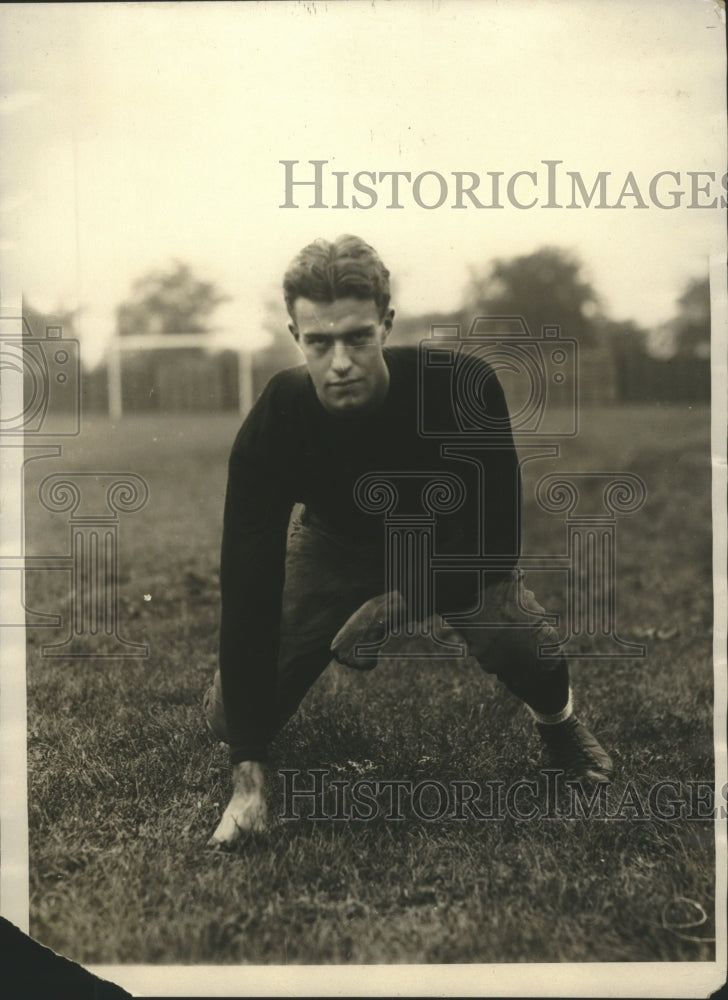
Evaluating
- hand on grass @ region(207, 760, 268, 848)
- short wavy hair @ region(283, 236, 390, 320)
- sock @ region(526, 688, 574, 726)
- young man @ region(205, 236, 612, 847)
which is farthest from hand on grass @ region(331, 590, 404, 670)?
short wavy hair @ region(283, 236, 390, 320)

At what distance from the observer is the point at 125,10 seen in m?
2.88

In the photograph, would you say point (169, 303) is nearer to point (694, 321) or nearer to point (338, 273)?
point (338, 273)

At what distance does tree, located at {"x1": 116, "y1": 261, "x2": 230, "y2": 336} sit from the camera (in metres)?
2.88

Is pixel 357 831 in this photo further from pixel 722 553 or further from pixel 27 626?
pixel 722 553

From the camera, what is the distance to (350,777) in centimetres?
291

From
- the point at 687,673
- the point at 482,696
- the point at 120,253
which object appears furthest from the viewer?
the point at 687,673

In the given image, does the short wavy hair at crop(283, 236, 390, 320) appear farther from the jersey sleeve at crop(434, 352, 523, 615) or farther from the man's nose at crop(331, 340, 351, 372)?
the jersey sleeve at crop(434, 352, 523, 615)

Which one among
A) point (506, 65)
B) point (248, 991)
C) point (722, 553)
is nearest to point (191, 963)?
point (248, 991)

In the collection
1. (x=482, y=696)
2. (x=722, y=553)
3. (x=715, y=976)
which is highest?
(x=722, y=553)

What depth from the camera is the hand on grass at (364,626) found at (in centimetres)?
288

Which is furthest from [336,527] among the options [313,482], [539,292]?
[539,292]

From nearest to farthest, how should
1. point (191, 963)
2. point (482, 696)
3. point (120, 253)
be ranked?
point (191, 963), point (120, 253), point (482, 696)

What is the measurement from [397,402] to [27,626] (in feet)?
4.48

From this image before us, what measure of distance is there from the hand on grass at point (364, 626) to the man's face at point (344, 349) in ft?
1.93
